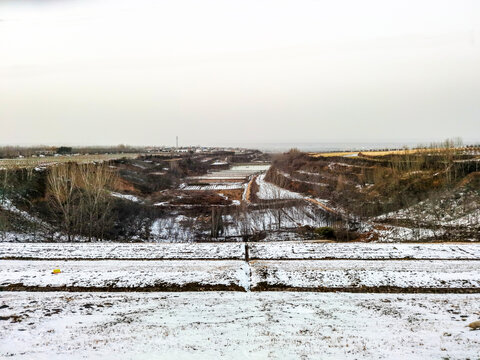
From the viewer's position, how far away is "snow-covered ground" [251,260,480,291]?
15961 millimetres

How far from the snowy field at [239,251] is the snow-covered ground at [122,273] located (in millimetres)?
1093

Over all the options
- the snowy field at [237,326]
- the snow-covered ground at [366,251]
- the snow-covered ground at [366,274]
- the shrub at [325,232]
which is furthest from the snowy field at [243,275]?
the shrub at [325,232]

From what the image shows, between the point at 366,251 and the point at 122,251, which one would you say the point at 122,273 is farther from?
the point at 366,251

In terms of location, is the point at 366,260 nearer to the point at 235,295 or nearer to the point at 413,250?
the point at 413,250

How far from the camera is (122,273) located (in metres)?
17.3

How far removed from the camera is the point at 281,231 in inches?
1201

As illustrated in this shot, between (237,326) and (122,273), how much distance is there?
747 centimetres

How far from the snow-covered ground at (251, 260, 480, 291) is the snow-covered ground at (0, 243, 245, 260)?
311 cm

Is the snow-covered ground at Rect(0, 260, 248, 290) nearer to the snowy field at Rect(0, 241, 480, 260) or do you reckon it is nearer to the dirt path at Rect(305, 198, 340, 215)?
the snowy field at Rect(0, 241, 480, 260)

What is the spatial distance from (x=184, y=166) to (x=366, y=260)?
216 feet

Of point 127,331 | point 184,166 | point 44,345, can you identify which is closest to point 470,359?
point 127,331

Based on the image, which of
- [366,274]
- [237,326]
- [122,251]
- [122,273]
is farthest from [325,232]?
[237,326]

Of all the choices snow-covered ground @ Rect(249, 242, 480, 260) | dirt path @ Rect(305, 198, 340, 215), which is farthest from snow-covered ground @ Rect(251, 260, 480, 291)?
dirt path @ Rect(305, 198, 340, 215)

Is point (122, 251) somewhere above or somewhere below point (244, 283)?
above
